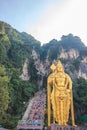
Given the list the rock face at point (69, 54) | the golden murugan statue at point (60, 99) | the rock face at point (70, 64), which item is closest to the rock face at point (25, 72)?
the rock face at point (70, 64)

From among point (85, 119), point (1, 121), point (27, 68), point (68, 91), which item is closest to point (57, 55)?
point (27, 68)

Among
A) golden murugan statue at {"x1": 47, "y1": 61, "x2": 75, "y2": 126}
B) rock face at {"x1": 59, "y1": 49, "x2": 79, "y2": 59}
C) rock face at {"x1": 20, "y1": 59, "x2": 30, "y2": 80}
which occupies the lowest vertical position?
golden murugan statue at {"x1": 47, "y1": 61, "x2": 75, "y2": 126}

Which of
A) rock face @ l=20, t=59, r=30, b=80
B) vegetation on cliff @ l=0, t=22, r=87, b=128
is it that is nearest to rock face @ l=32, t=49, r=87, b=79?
vegetation on cliff @ l=0, t=22, r=87, b=128

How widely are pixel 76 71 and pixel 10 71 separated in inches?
394

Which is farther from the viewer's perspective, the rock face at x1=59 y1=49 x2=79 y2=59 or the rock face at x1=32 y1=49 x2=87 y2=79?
the rock face at x1=59 y1=49 x2=79 y2=59

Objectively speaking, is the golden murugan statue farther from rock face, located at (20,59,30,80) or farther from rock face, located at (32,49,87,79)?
rock face, located at (32,49,87,79)

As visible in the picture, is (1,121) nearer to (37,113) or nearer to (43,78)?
(37,113)

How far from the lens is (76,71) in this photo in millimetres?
29234

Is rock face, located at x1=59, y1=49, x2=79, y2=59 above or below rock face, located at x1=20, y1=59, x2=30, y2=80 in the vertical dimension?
above

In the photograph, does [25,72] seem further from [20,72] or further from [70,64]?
[70,64]

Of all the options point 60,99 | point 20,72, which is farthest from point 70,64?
point 60,99

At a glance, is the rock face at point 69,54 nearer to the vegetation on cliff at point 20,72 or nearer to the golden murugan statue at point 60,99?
the vegetation on cliff at point 20,72

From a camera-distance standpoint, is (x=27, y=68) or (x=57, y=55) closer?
(x=27, y=68)

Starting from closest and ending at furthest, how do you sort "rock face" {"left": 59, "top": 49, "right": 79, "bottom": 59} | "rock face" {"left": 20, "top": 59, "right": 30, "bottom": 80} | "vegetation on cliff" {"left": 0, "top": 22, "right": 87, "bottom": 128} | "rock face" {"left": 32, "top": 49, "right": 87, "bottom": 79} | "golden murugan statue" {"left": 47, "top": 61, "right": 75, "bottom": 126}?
"golden murugan statue" {"left": 47, "top": 61, "right": 75, "bottom": 126} → "vegetation on cliff" {"left": 0, "top": 22, "right": 87, "bottom": 128} → "rock face" {"left": 20, "top": 59, "right": 30, "bottom": 80} → "rock face" {"left": 32, "top": 49, "right": 87, "bottom": 79} → "rock face" {"left": 59, "top": 49, "right": 79, "bottom": 59}
